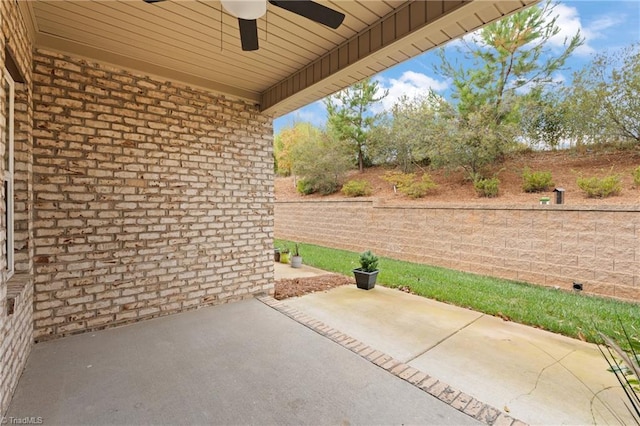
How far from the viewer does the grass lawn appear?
11.2ft

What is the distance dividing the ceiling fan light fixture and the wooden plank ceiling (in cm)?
67

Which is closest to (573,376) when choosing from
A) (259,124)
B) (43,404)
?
(43,404)

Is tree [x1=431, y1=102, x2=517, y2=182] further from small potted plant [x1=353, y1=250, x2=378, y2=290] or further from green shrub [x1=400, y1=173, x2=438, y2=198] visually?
small potted plant [x1=353, y1=250, x2=378, y2=290]

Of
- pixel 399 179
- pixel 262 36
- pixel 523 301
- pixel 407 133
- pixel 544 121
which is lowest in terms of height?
pixel 523 301

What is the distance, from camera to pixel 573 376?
2.47 metres

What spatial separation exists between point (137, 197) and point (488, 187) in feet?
25.7

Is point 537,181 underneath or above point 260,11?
underneath

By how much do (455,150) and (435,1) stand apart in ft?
23.5

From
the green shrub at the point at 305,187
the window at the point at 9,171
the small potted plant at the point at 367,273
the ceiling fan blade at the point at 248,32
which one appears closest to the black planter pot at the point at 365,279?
the small potted plant at the point at 367,273

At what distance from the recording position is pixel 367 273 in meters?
4.95

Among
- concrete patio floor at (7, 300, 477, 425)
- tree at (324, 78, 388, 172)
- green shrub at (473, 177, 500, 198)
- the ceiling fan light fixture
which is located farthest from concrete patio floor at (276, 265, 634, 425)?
tree at (324, 78, 388, 172)

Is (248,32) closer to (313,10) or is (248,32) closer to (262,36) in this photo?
(313,10)

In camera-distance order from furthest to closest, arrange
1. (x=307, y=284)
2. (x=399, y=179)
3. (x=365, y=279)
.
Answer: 1. (x=399, y=179)
2. (x=307, y=284)
3. (x=365, y=279)

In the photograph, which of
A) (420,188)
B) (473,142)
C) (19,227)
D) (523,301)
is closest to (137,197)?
(19,227)
